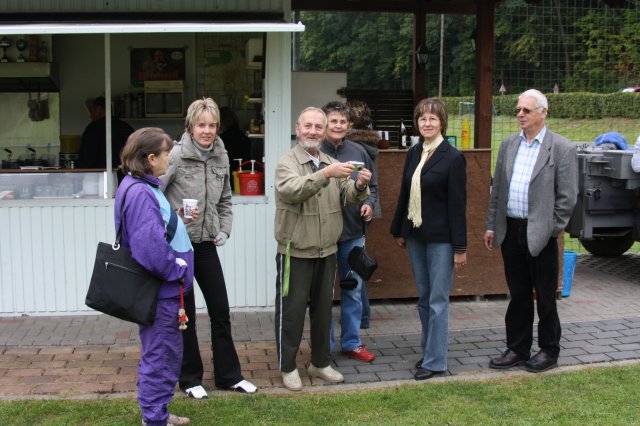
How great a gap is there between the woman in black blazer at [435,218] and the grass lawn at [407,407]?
38 cm

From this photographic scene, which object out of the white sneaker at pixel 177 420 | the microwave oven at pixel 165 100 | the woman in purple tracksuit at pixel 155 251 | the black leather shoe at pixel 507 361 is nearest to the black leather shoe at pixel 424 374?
the black leather shoe at pixel 507 361

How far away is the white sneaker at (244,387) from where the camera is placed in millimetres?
4906

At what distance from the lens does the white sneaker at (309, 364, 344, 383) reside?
5.11 meters

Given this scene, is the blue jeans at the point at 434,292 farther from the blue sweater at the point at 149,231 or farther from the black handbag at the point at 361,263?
the blue sweater at the point at 149,231

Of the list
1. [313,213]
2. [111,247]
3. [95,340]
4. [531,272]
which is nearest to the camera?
[111,247]

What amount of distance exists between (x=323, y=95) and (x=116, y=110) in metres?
2.46

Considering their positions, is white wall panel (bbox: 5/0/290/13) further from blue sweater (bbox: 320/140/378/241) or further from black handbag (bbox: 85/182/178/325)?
black handbag (bbox: 85/182/178/325)

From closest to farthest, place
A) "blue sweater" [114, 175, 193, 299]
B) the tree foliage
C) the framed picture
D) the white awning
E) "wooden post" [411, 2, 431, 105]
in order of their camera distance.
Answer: "blue sweater" [114, 175, 193, 299] < the white awning < the framed picture < "wooden post" [411, 2, 431, 105] < the tree foliage

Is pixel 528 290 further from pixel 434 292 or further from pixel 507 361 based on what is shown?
pixel 434 292

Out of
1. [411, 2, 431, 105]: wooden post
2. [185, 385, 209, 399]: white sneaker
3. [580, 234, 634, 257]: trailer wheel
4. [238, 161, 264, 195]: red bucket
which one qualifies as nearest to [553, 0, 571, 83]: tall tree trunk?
[411, 2, 431, 105]: wooden post

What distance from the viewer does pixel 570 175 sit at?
505cm

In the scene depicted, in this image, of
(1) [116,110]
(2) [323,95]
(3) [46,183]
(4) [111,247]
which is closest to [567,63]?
(2) [323,95]

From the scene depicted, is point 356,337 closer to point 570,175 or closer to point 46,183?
point 570,175

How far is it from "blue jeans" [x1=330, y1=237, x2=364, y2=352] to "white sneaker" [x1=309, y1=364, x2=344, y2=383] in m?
0.43
